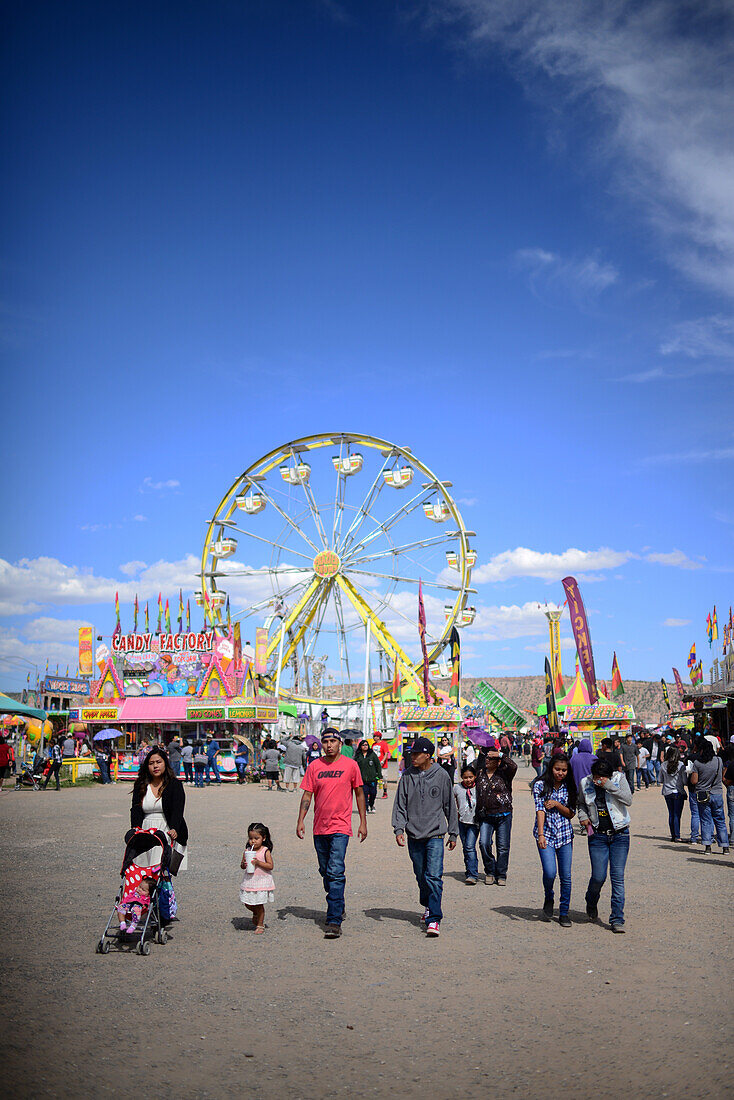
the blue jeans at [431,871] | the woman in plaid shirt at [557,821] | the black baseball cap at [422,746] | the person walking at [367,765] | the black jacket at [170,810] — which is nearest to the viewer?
the black jacket at [170,810]

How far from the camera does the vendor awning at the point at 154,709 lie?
33094mm

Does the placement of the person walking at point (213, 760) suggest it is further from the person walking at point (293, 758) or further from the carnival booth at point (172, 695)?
the person walking at point (293, 758)

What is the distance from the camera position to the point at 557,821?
24.1ft

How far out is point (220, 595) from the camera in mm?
40625

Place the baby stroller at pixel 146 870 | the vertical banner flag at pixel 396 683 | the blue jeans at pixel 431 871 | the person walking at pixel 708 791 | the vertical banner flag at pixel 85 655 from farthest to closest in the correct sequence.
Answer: the vertical banner flag at pixel 396 683 → the vertical banner flag at pixel 85 655 → the person walking at pixel 708 791 → the blue jeans at pixel 431 871 → the baby stroller at pixel 146 870

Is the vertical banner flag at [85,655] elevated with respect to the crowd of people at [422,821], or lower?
elevated

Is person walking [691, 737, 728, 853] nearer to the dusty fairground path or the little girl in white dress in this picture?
the dusty fairground path

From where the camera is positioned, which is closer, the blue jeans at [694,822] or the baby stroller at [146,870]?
the baby stroller at [146,870]

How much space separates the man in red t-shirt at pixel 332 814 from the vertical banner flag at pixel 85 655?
30485 mm

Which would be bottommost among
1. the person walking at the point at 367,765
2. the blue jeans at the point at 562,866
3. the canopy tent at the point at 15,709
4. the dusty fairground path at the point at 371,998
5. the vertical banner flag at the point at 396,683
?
the dusty fairground path at the point at 371,998

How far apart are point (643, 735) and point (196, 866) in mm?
19399

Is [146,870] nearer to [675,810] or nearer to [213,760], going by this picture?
[675,810]

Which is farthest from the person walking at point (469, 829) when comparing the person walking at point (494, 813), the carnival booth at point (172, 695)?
the carnival booth at point (172, 695)

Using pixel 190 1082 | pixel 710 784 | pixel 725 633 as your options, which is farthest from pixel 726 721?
pixel 190 1082
